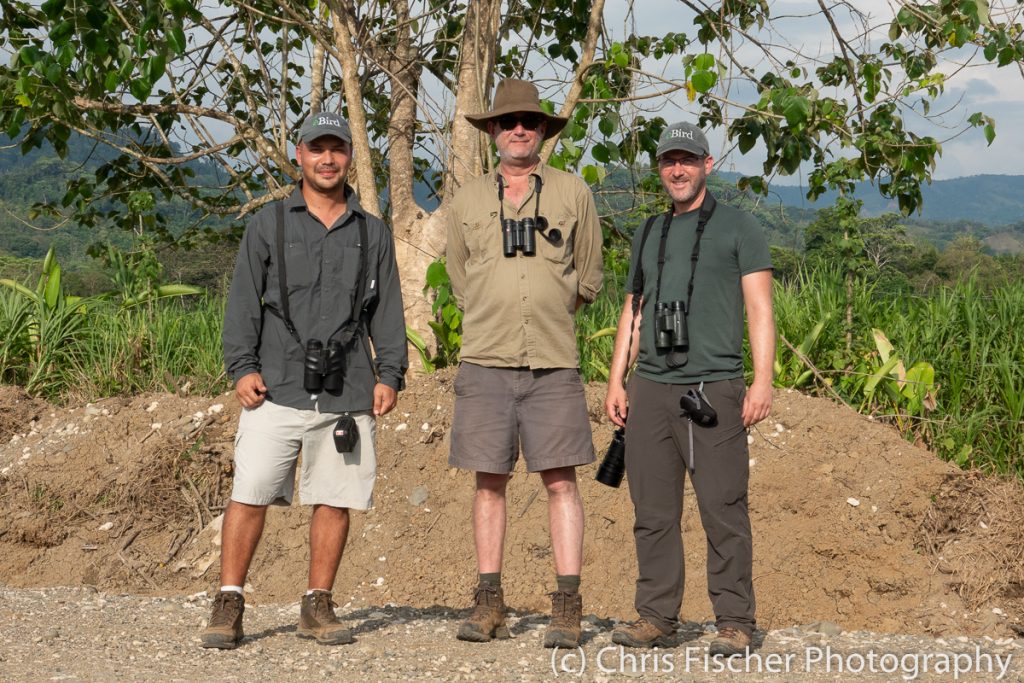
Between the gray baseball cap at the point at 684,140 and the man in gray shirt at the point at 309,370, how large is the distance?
1.16 meters

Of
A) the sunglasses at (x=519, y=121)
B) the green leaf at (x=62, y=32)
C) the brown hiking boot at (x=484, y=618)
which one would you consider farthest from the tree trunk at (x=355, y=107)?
the brown hiking boot at (x=484, y=618)

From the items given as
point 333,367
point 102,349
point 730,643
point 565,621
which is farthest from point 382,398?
point 102,349

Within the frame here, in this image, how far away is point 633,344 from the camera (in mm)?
4238

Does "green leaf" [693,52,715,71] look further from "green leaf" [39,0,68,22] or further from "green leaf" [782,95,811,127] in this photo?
"green leaf" [39,0,68,22]

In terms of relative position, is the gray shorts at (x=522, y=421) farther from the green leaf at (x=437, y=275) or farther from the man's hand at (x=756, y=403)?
the green leaf at (x=437, y=275)

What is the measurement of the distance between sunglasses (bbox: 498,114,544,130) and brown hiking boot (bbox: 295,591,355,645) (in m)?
1.90

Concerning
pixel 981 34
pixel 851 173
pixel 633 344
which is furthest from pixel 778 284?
pixel 633 344

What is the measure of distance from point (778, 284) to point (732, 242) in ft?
12.9

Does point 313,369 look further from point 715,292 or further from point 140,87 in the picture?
point 140,87

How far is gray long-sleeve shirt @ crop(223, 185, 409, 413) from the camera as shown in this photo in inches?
159

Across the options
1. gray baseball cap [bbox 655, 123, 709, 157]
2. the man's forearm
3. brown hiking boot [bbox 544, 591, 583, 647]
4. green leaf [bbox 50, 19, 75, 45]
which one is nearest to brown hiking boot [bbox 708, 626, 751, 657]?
brown hiking boot [bbox 544, 591, 583, 647]

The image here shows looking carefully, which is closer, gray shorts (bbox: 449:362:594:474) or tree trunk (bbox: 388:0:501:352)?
gray shorts (bbox: 449:362:594:474)

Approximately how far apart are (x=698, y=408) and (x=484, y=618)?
113 centimetres

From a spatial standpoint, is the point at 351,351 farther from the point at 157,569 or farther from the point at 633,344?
the point at 157,569
